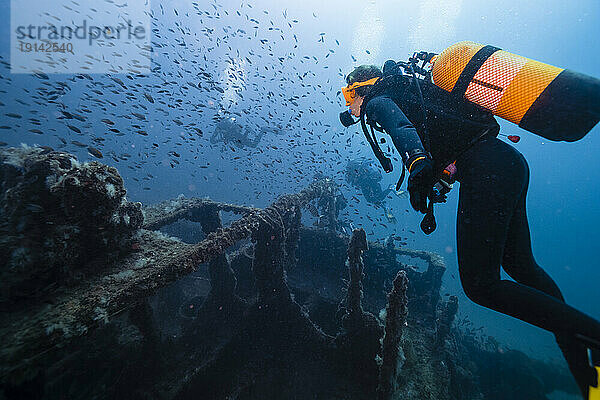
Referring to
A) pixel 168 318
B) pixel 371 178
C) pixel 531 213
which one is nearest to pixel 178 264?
pixel 168 318

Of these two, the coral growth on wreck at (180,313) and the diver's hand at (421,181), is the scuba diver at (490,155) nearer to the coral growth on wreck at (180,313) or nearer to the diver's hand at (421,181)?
the diver's hand at (421,181)

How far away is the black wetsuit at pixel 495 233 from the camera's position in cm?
175

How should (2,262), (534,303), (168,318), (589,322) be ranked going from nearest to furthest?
(589,322) → (534,303) → (2,262) → (168,318)

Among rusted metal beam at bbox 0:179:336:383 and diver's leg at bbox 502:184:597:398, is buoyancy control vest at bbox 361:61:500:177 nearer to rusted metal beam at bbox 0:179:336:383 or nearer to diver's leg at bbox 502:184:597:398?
diver's leg at bbox 502:184:597:398

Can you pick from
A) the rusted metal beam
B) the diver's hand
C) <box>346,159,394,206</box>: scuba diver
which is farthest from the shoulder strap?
<box>346,159,394,206</box>: scuba diver

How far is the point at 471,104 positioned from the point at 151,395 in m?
5.81

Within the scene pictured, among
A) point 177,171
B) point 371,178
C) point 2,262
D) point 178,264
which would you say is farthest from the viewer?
point 177,171

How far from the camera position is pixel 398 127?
2.04m

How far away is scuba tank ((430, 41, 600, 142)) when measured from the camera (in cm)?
170

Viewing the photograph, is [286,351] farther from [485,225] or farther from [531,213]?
[531,213]

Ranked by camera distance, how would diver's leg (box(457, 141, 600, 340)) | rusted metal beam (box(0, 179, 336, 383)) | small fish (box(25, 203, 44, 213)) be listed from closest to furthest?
1. rusted metal beam (box(0, 179, 336, 383))
2. diver's leg (box(457, 141, 600, 340))
3. small fish (box(25, 203, 44, 213))

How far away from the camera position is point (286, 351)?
17.1ft

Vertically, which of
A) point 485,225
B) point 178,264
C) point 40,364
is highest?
point 485,225

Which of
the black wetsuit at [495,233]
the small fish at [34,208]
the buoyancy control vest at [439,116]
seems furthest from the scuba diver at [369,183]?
the small fish at [34,208]
